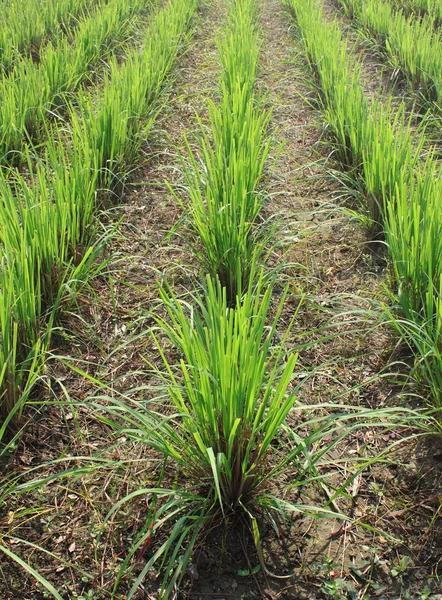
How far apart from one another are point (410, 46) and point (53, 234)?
303 cm

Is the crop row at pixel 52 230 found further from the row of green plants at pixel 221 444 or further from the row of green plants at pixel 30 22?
the row of green plants at pixel 30 22

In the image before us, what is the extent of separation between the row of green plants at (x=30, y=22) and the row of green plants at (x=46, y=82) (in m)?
0.18

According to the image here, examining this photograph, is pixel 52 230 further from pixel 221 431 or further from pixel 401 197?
pixel 401 197

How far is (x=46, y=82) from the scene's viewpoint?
11.0 feet

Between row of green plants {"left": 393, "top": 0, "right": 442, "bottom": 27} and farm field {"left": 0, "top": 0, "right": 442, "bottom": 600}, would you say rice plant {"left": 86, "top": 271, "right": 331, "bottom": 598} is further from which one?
row of green plants {"left": 393, "top": 0, "right": 442, "bottom": 27}

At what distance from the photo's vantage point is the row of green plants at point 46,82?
289cm

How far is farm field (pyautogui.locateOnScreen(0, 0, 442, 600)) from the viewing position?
1362mm

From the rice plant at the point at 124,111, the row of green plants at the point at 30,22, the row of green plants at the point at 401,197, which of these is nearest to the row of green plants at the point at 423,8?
the row of green plants at the point at 401,197

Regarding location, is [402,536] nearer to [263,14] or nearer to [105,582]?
[105,582]

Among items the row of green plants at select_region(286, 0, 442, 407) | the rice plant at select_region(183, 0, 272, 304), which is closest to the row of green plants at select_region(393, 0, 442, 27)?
the row of green plants at select_region(286, 0, 442, 407)

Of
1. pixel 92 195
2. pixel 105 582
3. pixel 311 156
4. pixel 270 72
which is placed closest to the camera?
pixel 105 582

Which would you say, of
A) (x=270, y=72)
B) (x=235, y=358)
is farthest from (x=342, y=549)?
(x=270, y=72)

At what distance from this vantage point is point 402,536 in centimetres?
142

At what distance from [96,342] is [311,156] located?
1.77m
